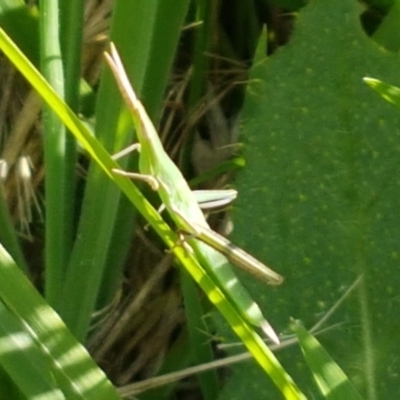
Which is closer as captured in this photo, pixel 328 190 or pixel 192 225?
pixel 192 225

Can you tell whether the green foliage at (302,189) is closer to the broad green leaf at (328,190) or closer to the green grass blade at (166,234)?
the broad green leaf at (328,190)

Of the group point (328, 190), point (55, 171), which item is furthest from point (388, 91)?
point (55, 171)

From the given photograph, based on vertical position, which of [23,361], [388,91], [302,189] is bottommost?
[23,361]

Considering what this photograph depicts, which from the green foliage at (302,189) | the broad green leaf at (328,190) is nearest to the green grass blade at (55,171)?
the green foliage at (302,189)

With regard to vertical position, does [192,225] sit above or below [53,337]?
above

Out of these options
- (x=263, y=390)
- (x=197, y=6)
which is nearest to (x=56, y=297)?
(x=263, y=390)

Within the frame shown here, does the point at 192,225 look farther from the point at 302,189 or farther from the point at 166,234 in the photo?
the point at 302,189
